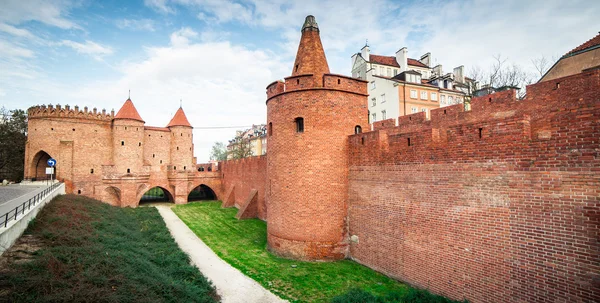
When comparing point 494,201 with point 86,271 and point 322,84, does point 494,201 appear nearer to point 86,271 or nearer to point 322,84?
point 322,84

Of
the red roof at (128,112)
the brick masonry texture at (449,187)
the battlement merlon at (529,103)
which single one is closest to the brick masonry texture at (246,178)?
the brick masonry texture at (449,187)

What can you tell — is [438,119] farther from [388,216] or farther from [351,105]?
[388,216]

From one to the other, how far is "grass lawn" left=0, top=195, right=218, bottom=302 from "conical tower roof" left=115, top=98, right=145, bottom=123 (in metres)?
18.7

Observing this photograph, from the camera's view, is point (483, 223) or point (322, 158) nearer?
point (483, 223)

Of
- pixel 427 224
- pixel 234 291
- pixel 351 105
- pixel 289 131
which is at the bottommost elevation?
pixel 234 291

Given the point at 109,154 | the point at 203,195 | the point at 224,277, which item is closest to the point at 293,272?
the point at 224,277

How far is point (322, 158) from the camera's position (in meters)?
12.3

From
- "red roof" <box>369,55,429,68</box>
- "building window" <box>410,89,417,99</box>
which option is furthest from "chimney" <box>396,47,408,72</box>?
"building window" <box>410,89,417,99</box>

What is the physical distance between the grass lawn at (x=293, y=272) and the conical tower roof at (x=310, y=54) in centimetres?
782

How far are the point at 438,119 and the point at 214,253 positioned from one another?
12.1 meters

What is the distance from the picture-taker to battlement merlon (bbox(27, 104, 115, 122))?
27.2 m

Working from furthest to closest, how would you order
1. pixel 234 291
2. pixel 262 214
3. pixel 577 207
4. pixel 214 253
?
pixel 262 214, pixel 214 253, pixel 234 291, pixel 577 207

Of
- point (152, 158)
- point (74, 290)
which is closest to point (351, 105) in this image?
point (74, 290)

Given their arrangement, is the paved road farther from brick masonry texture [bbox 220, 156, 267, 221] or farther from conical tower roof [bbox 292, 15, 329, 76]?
conical tower roof [bbox 292, 15, 329, 76]
